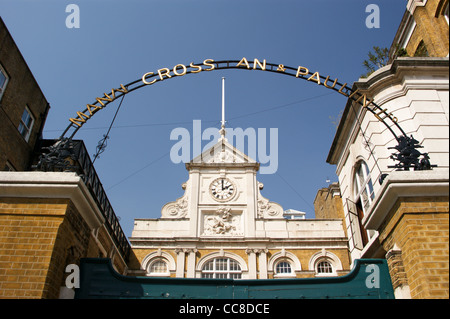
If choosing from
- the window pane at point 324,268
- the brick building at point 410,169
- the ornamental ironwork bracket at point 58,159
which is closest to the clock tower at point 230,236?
the window pane at point 324,268

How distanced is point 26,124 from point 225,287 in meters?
15.1

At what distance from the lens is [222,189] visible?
2564 centimetres

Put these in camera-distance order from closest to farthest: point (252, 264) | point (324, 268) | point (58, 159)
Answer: point (58, 159), point (252, 264), point (324, 268)

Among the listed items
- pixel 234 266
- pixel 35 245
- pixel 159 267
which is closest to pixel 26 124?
pixel 159 267

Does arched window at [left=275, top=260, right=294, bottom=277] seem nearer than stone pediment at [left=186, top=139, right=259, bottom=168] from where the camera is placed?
Yes

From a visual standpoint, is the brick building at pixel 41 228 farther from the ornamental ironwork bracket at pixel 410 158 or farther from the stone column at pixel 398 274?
the ornamental ironwork bracket at pixel 410 158

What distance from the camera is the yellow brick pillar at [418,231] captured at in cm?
533

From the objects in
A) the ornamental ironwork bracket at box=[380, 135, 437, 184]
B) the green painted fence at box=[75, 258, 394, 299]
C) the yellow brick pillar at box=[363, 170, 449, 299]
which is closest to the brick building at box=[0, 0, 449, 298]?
the yellow brick pillar at box=[363, 170, 449, 299]

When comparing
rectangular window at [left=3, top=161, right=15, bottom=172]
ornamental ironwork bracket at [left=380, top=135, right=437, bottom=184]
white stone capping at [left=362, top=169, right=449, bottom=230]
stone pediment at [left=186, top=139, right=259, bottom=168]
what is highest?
stone pediment at [left=186, top=139, right=259, bottom=168]

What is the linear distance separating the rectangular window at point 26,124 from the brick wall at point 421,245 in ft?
53.8

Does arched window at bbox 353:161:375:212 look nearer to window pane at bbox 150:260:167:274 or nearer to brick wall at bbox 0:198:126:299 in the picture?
brick wall at bbox 0:198:126:299

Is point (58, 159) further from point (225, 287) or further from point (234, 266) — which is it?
point (234, 266)

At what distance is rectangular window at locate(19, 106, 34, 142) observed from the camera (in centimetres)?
1753

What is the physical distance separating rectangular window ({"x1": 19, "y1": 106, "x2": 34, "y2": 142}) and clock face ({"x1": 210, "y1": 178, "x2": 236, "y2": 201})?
1143cm
